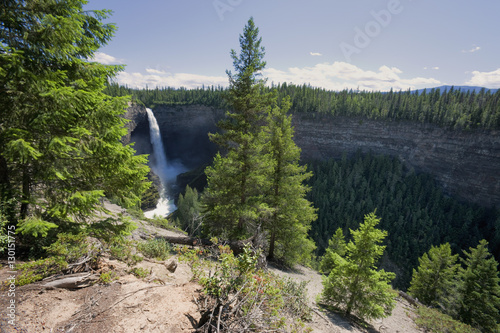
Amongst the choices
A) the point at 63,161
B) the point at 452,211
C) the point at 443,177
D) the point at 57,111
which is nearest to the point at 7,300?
the point at 63,161

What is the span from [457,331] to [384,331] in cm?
561

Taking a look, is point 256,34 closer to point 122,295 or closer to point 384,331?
point 122,295

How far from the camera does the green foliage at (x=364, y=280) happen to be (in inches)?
446

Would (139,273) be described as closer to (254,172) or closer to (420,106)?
(254,172)

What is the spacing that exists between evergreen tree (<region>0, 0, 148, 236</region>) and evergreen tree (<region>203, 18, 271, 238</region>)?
607 centimetres

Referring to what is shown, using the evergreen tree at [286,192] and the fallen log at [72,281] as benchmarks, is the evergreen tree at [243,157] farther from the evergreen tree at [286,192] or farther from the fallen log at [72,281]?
the fallen log at [72,281]

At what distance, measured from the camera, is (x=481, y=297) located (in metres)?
22.5

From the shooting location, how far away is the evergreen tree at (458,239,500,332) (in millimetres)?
22234

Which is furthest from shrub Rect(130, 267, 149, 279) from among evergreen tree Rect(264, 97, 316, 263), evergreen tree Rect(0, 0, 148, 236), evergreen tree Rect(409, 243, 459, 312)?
evergreen tree Rect(409, 243, 459, 312)

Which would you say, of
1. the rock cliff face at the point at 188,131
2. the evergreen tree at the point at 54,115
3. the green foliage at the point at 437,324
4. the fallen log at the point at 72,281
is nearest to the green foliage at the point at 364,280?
the green foliage at the point at 437,324

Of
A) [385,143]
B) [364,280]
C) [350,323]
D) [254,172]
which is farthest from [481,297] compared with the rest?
[385,143]

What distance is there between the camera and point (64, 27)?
5.81 m

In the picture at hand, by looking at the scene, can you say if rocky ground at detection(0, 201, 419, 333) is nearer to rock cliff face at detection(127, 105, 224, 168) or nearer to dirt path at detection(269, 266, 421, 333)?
dirt path at detection(269, 266, 421, 333)

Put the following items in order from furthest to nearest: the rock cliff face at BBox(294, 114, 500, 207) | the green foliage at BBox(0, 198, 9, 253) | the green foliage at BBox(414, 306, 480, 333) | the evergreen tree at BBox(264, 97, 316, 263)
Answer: the rock cliff face at BBox(294, 114, 500, 207), the evergreen tree at BBox(264, 97, 316, 263), the green foliage at BBox(414, 306, 480, 333), the green foliage at BBox(0, 198, 9, 253)
